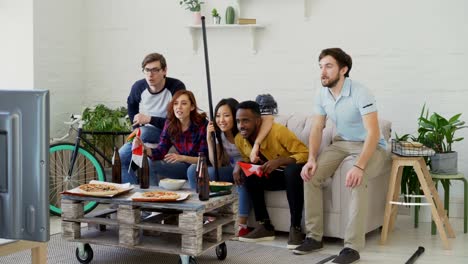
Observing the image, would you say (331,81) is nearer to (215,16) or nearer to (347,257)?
(347,257)

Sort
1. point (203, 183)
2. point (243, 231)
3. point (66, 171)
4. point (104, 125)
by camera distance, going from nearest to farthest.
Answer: point (203, 183) → point (243, 231) → point (66, 171) → point (104, 125)

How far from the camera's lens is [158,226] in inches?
148

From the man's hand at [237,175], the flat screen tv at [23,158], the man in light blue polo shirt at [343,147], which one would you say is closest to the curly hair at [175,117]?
the man's hand at [237,175]

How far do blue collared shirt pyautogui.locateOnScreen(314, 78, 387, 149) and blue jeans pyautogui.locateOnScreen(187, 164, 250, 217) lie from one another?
67cm

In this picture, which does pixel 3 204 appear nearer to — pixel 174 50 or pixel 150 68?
pixel 150 68

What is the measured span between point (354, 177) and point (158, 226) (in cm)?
115

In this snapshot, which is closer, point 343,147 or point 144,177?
point 144,177

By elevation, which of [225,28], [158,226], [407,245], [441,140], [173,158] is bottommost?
[407,245]

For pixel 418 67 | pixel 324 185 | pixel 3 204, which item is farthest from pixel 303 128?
pixel 3 204

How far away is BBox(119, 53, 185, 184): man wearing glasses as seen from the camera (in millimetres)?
4953

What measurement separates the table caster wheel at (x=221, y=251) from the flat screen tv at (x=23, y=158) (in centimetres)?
274

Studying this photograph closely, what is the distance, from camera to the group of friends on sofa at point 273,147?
13.9ft

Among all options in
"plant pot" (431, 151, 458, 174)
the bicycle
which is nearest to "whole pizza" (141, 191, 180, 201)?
the bicycle

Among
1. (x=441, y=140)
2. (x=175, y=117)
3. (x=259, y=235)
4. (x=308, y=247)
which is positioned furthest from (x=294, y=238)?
(x=441, y=140)
